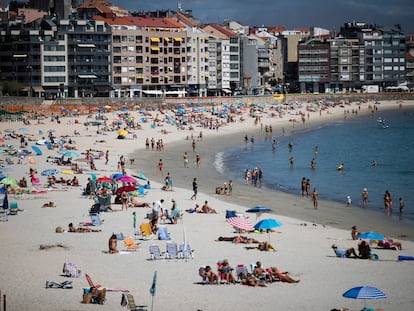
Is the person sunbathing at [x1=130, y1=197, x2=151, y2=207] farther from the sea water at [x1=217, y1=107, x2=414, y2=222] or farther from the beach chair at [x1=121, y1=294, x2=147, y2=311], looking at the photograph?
the beach chair at [x1=121, y1=294, x2=147, y2=311]

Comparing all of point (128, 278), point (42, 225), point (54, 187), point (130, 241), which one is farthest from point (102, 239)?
point (54, 187)

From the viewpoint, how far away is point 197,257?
2019 cm

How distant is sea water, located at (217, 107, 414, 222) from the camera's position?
117ft

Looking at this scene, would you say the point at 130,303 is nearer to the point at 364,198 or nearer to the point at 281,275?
the point at 281,275

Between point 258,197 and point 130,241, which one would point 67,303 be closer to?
point 130,241

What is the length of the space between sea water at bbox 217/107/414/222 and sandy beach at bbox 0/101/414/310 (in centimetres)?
296

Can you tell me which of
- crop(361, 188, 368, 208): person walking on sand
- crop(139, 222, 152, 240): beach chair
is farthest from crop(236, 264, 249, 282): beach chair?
crop(361, 188, 368, 208): person walking on sand

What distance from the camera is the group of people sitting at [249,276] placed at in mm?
17641

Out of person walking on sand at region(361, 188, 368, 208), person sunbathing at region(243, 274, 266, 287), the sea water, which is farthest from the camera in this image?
the sea water

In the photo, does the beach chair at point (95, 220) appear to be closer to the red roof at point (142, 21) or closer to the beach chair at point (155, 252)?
the beach chair at point (155, 252)

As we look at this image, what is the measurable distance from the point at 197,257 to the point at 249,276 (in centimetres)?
274

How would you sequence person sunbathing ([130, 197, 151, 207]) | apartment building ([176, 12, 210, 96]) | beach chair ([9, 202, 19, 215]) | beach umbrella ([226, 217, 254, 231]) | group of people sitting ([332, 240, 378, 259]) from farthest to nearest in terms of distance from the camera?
1. apartment building ([176, 12, 210, 96])
2. person sunbathing ([130, 197, 151, 207])
3. beach chair ([9, 202, 19, 215])
4. beach umbrella ([226, 217, 254, 231])
5. group of people sitting ([332, 240, 378, 259])

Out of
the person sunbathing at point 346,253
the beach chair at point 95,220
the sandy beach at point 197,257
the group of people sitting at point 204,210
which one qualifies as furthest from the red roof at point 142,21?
the person sunbathing at point 346,253

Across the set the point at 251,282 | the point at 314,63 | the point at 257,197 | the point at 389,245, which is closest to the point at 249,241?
the point at 389,245
